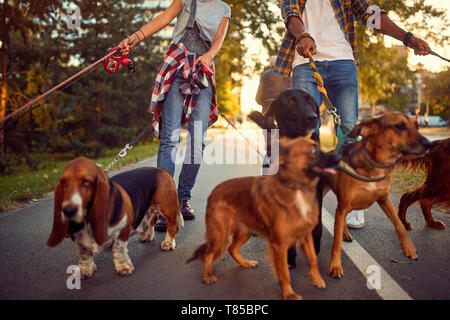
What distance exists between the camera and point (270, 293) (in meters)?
2.79

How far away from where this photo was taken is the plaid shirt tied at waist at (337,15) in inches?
165

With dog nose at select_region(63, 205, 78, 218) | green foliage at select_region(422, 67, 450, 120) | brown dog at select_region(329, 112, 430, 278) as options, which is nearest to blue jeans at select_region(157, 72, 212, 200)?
dog nose at select_region(63, 205, 78, 218)

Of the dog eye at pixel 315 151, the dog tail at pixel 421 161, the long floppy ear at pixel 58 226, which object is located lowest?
the long floppy ear at pixel 58 226

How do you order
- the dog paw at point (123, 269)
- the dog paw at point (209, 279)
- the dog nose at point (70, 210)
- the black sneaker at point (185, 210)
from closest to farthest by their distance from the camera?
the dog nose at point (70, 210) → the dog paw at point (209, 279) → the dog paw at point (123, 269) → the black sneaker at point (185, 210)

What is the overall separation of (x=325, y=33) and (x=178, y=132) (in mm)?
2131

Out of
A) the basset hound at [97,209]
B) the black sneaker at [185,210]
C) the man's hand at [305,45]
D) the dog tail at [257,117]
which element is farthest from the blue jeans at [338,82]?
the black sneaker at [185,210]

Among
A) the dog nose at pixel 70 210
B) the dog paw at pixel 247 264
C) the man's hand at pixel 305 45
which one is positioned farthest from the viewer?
the man's hand at pixel 305 45

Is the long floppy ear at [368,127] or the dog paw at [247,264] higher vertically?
the long floppy ear at [368,127]

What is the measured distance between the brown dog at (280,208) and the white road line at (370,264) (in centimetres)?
47

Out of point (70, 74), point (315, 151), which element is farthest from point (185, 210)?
point (70, 74)

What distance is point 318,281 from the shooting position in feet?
9.48

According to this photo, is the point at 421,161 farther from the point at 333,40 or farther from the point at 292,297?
the point at 292,297

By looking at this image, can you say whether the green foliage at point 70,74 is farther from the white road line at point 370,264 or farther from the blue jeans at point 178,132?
the white road line at point 370,264

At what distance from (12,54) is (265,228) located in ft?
43.8
